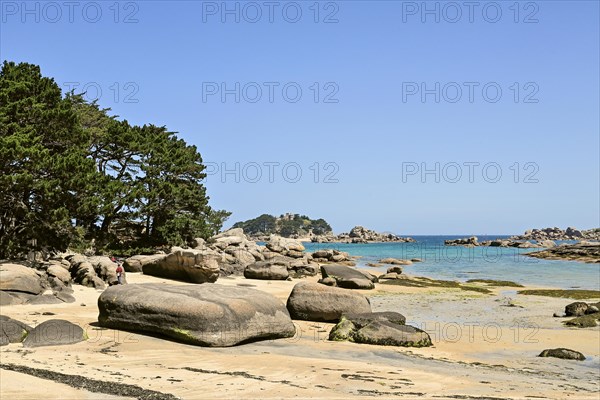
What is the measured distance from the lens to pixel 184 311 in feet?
54.6

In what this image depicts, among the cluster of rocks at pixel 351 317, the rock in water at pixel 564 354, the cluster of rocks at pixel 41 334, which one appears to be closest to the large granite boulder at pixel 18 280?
the cluster of rocks at pixel 41 334

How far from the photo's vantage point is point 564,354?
18.0 meters

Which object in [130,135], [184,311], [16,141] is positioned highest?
[130,135]

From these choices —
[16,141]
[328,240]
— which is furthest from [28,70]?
[328,240]

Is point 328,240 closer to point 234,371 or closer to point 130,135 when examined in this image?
point 130,135

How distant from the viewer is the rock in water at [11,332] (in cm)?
1522

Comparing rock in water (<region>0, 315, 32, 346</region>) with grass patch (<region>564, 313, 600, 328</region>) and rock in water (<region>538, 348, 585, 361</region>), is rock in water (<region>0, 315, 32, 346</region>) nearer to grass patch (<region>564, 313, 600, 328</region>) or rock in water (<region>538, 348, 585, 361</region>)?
rock in water (<region>538, 348, 585, 361</region>)

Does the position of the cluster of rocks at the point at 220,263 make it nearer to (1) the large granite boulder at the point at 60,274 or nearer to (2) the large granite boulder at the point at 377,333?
(1) the large granite boulder at the point at 60,274

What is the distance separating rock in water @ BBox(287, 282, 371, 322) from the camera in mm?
22906

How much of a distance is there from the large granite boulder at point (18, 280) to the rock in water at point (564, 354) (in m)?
19.7

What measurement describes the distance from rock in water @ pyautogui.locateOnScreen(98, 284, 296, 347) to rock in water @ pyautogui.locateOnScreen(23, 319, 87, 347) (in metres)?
1.68

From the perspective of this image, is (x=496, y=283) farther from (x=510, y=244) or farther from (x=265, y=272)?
(x=510, y=244)

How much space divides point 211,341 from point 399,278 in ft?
120

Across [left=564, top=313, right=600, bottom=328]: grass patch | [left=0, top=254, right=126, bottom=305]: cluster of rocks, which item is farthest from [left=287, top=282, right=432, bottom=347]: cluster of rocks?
[left=0, top=254, right=126, bottom=305]: cluster of rocks
